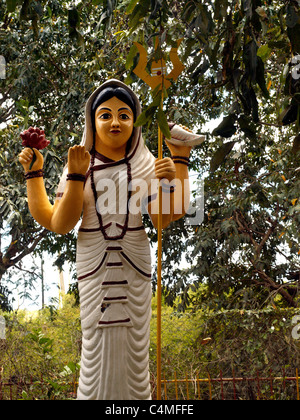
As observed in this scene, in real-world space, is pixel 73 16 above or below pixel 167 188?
below

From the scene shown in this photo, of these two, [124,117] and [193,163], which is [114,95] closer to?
[124,117]

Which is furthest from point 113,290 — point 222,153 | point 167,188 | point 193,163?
point 193,163

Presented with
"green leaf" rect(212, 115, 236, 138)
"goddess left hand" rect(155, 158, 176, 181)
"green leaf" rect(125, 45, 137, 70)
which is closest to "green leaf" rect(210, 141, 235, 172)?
"green leaf" rect(212, 115, 236, 138)

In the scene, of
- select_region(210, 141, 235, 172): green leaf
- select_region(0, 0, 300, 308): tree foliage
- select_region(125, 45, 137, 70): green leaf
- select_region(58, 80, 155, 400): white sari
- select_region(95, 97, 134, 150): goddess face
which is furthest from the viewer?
select_region(0, 0, 300, 308): tree foliage

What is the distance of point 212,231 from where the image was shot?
5.89 m

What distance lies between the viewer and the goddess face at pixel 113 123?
10.1ft

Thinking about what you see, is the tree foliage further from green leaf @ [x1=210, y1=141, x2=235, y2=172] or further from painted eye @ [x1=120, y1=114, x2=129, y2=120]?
green leaf @ [x1=210, y1=141, x2=235, y2=172]

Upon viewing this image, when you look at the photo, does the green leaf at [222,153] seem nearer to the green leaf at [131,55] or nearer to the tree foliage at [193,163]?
the green leaf at [131,55]

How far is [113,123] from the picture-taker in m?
3.07

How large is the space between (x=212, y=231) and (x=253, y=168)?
97 centimetres

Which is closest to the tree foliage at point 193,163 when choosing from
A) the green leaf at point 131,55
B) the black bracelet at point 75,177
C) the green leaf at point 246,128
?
the black bracelet at point 75,177

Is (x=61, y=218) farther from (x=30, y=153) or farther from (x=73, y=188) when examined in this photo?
(x=30, y=153)

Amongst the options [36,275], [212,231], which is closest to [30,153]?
[212,231]

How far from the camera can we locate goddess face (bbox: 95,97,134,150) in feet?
10.1
